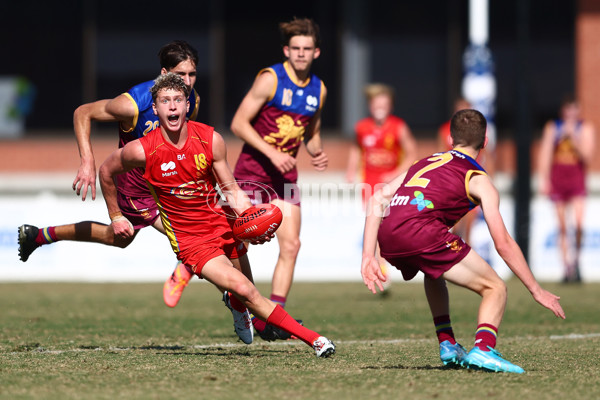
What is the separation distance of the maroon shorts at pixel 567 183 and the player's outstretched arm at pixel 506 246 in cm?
879

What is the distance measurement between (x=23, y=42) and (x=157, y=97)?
12.3 meters

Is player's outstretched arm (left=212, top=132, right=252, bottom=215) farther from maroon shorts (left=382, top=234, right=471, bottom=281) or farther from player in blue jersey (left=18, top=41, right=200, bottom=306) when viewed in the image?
maroon shorts (left=382, top=234, right=471, bottom=281)

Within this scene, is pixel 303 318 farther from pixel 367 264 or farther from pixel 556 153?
pixel 556 153

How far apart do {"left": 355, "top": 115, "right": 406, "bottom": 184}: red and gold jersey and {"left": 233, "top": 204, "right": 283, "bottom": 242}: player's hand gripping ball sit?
20.2 feet

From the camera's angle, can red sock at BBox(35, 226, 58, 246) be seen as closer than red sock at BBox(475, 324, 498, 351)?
No

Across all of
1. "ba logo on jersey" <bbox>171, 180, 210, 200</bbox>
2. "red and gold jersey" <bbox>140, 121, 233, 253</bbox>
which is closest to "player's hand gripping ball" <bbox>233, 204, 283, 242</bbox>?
"red and gold jersey" <bbox>140, 121, 233, 253</bbox>

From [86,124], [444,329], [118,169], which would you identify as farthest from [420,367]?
[86,124]

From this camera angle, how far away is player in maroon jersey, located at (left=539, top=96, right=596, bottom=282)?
47.1 ft

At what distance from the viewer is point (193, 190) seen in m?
6.82

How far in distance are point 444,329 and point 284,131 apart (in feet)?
8.65

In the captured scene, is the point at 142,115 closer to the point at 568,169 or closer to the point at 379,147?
the point at 379,147

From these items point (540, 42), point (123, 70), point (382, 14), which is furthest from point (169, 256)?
point (540, 42)

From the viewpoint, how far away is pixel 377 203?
250 inches

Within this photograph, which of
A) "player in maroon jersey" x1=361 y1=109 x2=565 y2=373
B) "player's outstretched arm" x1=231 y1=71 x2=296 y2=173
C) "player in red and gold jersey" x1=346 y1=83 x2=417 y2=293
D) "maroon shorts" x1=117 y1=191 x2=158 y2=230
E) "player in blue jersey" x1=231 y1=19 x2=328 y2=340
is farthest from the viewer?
"player in red and gold jersey" x1=346 y1=83 x2=417 y2=293
